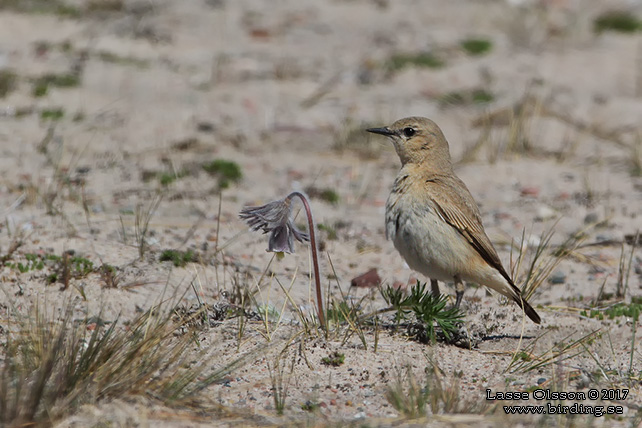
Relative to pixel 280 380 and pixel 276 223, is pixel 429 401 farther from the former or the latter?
pixel 276 223

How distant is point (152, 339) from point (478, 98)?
28.5 ft

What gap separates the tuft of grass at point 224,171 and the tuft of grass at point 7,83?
9.80 feet

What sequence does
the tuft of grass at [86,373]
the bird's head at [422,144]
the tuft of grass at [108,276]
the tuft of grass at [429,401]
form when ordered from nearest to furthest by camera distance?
the tuft of grass at [86,373] < the tuft of grass at [429,401] < the tuft of grass at [108,276] < the bird's head at [422,144]

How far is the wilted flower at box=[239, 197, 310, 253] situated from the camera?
5.46 metres

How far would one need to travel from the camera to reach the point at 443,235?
5914 mm

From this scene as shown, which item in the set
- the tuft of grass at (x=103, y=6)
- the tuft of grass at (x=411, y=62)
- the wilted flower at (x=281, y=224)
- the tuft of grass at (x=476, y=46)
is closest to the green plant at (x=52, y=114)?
the tuft of grass at (x=103, y=6)

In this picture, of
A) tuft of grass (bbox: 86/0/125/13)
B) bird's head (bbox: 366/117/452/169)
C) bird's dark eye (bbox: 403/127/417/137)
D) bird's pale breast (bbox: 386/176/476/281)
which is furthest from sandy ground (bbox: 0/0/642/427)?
bird's dark eye (bbox: 403/127/417/137)

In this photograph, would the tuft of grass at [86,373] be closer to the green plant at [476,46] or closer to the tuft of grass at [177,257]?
the tuft of grass at [177,257]

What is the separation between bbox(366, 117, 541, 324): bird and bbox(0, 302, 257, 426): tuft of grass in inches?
61.5

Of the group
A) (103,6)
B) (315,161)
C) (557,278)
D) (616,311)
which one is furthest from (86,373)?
(103,6)

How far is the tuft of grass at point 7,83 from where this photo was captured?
10.9 meters

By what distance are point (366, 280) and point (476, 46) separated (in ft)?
28.3

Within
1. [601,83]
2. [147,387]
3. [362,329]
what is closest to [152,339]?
[147,387]

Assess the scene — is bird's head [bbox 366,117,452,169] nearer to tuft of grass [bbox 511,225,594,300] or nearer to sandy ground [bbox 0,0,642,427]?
tuft of grass [bbox 511,225,594,300]
